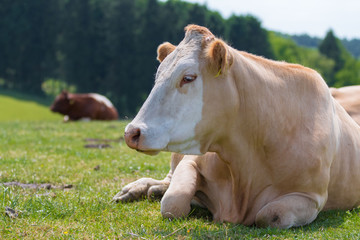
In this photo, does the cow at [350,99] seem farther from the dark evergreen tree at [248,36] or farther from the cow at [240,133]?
the dark evergreen tree at [248,36]

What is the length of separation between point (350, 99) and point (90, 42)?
66.6m

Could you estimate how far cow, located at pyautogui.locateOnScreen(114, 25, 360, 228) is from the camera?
4.45m

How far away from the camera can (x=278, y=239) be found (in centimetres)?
425

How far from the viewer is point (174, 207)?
4.91 metres

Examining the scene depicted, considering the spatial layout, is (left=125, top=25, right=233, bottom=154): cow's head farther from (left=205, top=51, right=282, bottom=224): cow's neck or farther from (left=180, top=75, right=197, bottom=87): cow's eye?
(left=205, top=51, right=282, bottom=224): cow's neck

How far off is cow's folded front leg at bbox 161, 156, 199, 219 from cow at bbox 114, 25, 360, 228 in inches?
0.4

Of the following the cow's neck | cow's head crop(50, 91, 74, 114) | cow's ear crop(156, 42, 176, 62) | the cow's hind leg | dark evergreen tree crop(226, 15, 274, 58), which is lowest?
cow's head crop(50, 91, 74, 114)

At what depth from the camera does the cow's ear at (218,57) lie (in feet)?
14.6

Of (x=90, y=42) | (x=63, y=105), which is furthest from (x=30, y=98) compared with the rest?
(x=63, y=105)

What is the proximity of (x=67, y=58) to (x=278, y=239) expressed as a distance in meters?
68.9

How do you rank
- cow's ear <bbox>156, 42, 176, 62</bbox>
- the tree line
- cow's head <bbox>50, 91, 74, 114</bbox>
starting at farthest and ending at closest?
the tree line → cow's head <bbox>50, 91, 74, 114</bbox> → cow's ear <bbox>156, 42, 176, 62</bbox>

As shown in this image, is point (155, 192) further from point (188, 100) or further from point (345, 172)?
point (345, 172)

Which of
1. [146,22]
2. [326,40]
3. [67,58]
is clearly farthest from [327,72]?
[67,58]

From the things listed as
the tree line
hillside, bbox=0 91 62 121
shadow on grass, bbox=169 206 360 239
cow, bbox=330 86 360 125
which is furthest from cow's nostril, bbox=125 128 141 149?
the tree line
